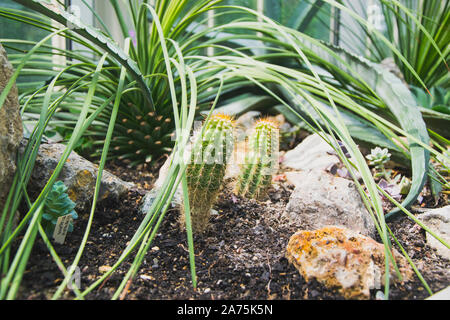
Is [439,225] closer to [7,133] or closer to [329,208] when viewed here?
[329,208]

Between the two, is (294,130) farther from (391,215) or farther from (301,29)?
(391,215)

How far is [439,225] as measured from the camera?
834mm

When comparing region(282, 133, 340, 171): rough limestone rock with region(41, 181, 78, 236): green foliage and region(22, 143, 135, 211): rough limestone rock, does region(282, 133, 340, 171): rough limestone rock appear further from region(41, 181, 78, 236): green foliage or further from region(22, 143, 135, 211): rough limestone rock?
region(41, 181, 78, 236): green foliage

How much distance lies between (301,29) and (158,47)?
0.88m

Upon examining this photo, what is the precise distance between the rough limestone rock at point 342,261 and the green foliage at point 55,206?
439 millimetres

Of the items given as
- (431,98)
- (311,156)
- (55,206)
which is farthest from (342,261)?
(431,98)

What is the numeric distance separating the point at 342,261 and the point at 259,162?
39 cm

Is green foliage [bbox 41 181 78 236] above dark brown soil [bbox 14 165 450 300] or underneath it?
above

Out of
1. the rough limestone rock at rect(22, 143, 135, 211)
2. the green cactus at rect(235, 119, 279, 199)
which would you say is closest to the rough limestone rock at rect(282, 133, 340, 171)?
the green cactus at rect(235, 119, 279, 199)

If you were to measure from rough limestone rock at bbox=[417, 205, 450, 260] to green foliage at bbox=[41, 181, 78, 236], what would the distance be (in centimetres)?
80

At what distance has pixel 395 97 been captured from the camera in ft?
3.53

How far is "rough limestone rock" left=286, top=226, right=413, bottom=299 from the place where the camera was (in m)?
0.58

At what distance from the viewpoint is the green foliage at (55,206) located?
644 millimetres

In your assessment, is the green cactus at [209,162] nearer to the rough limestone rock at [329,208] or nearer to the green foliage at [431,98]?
the rough limestone rock at [329,208]
